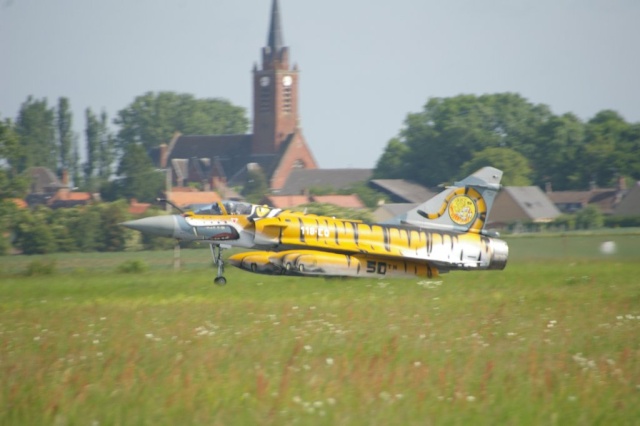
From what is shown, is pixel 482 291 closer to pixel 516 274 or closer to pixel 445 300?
pixel 445 300

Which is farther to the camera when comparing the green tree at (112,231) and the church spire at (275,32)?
the church spire at (275,32)

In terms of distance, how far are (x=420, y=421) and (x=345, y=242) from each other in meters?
14.3

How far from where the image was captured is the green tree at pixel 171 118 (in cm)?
14975

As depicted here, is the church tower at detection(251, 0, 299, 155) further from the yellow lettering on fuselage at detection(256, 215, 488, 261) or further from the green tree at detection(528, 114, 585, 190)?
the yellow lettering on fuselage at detection(256, 215, 488, 261)

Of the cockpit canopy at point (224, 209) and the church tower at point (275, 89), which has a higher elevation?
the church tower at point (275, 89)

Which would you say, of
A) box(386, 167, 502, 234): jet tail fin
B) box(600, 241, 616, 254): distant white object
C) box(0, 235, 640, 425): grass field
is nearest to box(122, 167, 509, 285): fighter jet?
box(386, 167, 502, 234): jet tail fin

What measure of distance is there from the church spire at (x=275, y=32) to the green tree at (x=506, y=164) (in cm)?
5794

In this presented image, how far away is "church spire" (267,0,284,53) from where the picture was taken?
137m

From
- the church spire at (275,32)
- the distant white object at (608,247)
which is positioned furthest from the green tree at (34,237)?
the church spire at (275,32)

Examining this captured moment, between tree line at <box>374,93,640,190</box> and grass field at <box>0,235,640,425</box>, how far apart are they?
64118mm

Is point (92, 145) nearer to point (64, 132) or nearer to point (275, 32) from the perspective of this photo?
point (64, 132)

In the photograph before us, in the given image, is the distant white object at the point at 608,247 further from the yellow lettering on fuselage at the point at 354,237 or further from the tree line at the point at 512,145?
the tree line at the point at 512,145

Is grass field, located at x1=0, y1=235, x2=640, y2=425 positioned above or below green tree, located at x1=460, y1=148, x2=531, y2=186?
below

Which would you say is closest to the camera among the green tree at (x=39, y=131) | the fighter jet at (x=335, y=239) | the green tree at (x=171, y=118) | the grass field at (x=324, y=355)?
the grass field at (x=324, y=355)
